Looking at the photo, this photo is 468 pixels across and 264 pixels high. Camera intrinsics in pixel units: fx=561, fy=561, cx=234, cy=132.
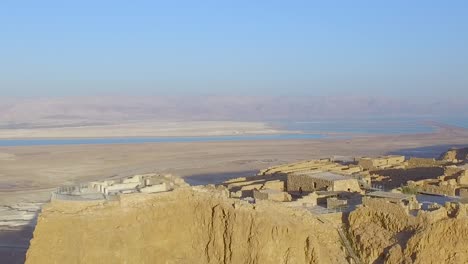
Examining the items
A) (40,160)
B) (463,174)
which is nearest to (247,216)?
(463,174)

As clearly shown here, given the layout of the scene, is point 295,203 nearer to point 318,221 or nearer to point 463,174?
point 318,221

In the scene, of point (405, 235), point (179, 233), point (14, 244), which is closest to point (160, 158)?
point (14, 244)

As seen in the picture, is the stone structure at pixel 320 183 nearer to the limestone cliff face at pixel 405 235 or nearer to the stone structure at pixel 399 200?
the stone structure at pixel 399 200

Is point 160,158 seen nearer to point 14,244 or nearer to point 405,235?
point 14,244

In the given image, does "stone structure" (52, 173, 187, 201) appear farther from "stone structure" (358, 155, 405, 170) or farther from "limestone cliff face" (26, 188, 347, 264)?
"stone structure" (358, 155, 405, 170)

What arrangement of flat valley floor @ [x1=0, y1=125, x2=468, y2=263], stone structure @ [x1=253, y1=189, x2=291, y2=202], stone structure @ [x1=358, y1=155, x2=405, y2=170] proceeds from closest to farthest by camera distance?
1. stone structure @ [x1=253, y1=189, x2=291, y2=202]
2. stone structure @ [x1=358, y1=155, x2=405, y2=170]
3. flat valley floor @ [x1=0, y1=125, x2=468, y2=263]

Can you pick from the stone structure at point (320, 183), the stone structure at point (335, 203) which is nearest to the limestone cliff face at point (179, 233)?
the stone structure at point (335, 203)

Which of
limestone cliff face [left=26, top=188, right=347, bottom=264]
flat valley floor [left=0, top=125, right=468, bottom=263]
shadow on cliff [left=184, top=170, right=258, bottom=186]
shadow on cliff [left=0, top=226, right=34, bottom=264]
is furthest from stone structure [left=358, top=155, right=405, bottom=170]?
shadow on cliff [left=0, top=226, right=34, bottom=264]
